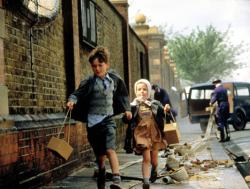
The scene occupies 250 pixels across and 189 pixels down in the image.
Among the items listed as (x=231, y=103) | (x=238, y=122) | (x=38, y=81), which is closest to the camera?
(x=38, y=81)

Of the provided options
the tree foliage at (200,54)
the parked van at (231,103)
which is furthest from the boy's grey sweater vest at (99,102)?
the tree foliage at (200,54)

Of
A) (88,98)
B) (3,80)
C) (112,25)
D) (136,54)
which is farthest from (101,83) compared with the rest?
(136,54)

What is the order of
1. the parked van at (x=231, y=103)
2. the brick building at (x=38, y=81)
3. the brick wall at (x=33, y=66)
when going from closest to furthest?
the brick building at (x=38, y=81) → the brick wall at (x=33, y=66) → the parked van at (x=231, y=103)

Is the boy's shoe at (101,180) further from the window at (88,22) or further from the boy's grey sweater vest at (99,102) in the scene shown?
the window at (88,22)

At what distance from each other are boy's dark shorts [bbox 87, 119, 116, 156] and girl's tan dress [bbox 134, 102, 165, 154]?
0.78m

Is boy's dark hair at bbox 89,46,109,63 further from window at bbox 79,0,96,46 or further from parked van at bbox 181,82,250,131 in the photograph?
parked van at bbox 181,82,250,131

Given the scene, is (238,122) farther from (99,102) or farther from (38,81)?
(99,102)

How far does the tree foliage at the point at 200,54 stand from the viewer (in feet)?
207

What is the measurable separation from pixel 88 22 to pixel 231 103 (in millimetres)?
12208

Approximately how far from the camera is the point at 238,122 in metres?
20.4

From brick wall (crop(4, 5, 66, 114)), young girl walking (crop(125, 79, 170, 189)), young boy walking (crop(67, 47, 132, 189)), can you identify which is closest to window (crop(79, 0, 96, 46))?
brick wall (crop(4, 5, 66, 114))

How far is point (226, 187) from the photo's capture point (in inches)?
233

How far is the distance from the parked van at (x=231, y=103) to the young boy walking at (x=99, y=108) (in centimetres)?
1549

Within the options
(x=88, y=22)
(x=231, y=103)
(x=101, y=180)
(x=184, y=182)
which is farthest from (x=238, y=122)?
(x=101, y=180)
